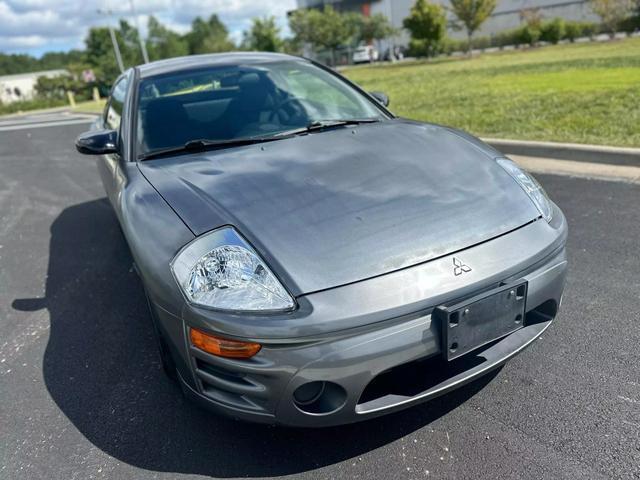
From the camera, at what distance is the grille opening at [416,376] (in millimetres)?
1684

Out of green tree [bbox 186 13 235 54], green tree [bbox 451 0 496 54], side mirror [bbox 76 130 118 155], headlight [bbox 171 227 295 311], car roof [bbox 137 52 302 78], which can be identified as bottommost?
headlight [bbox 171 227 295 311]

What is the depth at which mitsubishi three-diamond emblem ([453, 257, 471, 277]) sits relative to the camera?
5.48ft

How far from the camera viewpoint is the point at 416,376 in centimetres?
174

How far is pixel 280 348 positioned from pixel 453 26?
105 feet

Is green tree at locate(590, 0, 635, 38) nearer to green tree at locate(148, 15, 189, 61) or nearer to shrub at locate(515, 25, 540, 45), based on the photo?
shrub at locate(515, 25, 540, 45)

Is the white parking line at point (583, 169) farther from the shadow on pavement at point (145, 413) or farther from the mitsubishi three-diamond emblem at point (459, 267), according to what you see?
the mitsubishi three-diamond emblem at point (459, 267)

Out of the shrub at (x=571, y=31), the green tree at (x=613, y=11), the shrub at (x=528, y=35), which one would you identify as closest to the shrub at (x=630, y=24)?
the green tree at (x=613, y=11)

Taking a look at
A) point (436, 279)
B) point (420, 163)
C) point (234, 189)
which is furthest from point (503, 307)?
point (234, 189)

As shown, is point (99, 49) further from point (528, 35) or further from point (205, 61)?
point (205, 61)

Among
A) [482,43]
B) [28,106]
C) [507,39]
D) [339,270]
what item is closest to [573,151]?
[339,270]

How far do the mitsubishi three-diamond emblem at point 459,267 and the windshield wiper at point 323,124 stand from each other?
1.32 metres

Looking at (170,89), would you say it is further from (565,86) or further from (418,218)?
(565,86)

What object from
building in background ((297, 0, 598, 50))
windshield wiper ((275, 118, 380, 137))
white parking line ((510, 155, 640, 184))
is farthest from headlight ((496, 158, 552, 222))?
building in background ((297, 0, 598, 50))

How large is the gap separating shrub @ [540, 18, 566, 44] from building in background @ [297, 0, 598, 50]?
703cm
